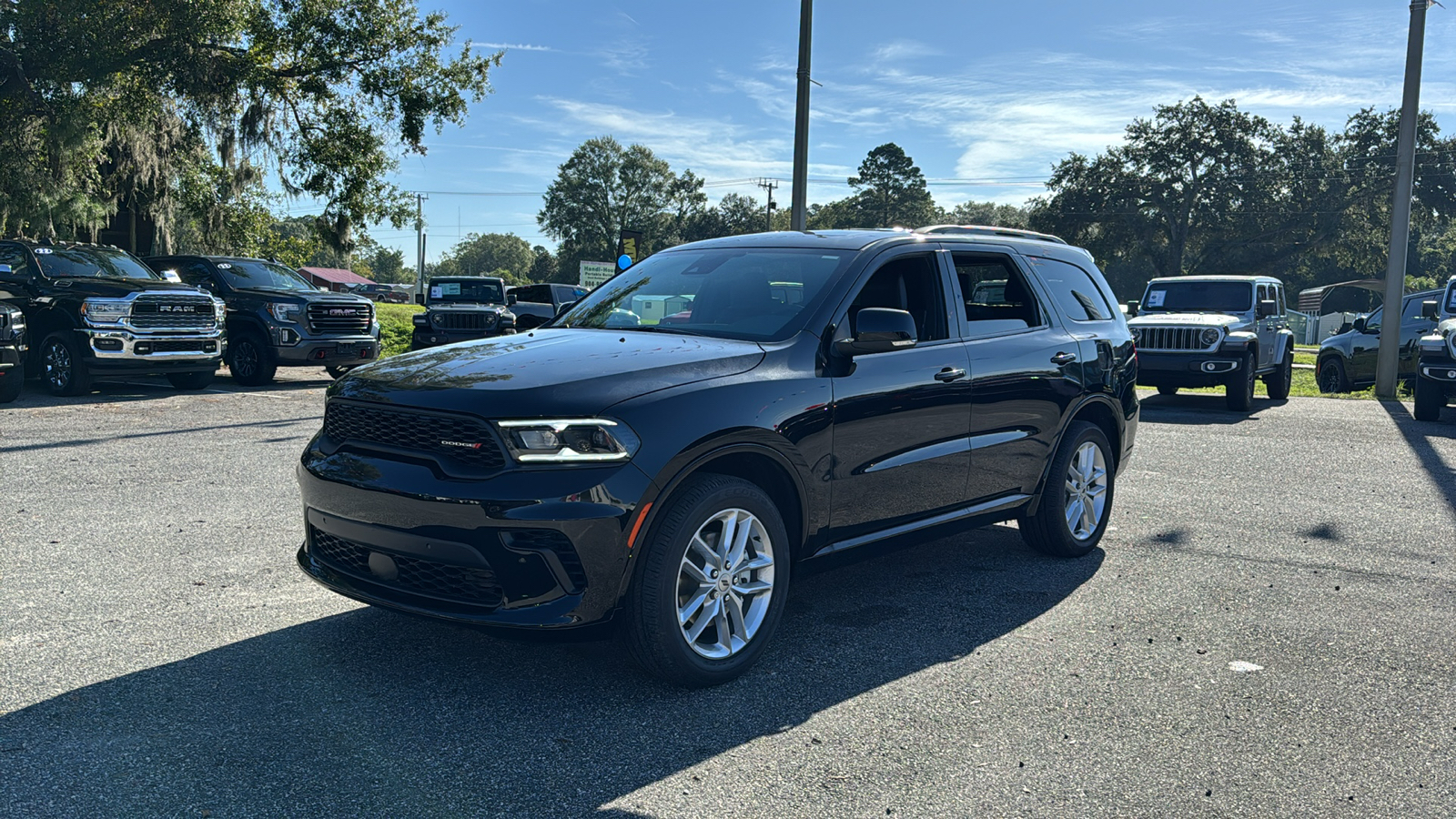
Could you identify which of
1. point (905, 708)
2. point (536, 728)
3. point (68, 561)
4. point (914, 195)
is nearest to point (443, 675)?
point (536, 728)

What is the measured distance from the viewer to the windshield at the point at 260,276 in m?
16.3

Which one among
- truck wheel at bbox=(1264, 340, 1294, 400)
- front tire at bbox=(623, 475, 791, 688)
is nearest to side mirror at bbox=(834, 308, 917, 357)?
front tire at bbox=(623, 475, 791, 688)

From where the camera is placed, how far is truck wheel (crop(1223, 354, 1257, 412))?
14.9m

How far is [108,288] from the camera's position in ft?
44.5

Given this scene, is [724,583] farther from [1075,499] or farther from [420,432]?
[1075,499]

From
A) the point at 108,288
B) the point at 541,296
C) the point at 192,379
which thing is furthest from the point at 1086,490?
the point at 541,296

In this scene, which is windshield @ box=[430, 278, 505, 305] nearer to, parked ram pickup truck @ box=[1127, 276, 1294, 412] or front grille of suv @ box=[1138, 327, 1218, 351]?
parked ram pickup truck @ box=[1127, 276, 1294, 412]

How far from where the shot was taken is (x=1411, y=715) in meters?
3.93

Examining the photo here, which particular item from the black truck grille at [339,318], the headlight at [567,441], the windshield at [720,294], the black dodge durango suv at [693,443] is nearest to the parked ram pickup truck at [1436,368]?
the black dodge durango suv at [693,443]

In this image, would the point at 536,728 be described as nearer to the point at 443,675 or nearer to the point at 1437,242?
the point at 443,675

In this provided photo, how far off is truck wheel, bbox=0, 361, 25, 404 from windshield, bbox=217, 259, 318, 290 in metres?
4.19

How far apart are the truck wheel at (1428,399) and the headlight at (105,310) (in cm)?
1615

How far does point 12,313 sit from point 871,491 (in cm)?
1098

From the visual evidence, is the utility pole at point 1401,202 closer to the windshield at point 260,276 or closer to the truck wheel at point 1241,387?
the truck wheel at point 1241,387
